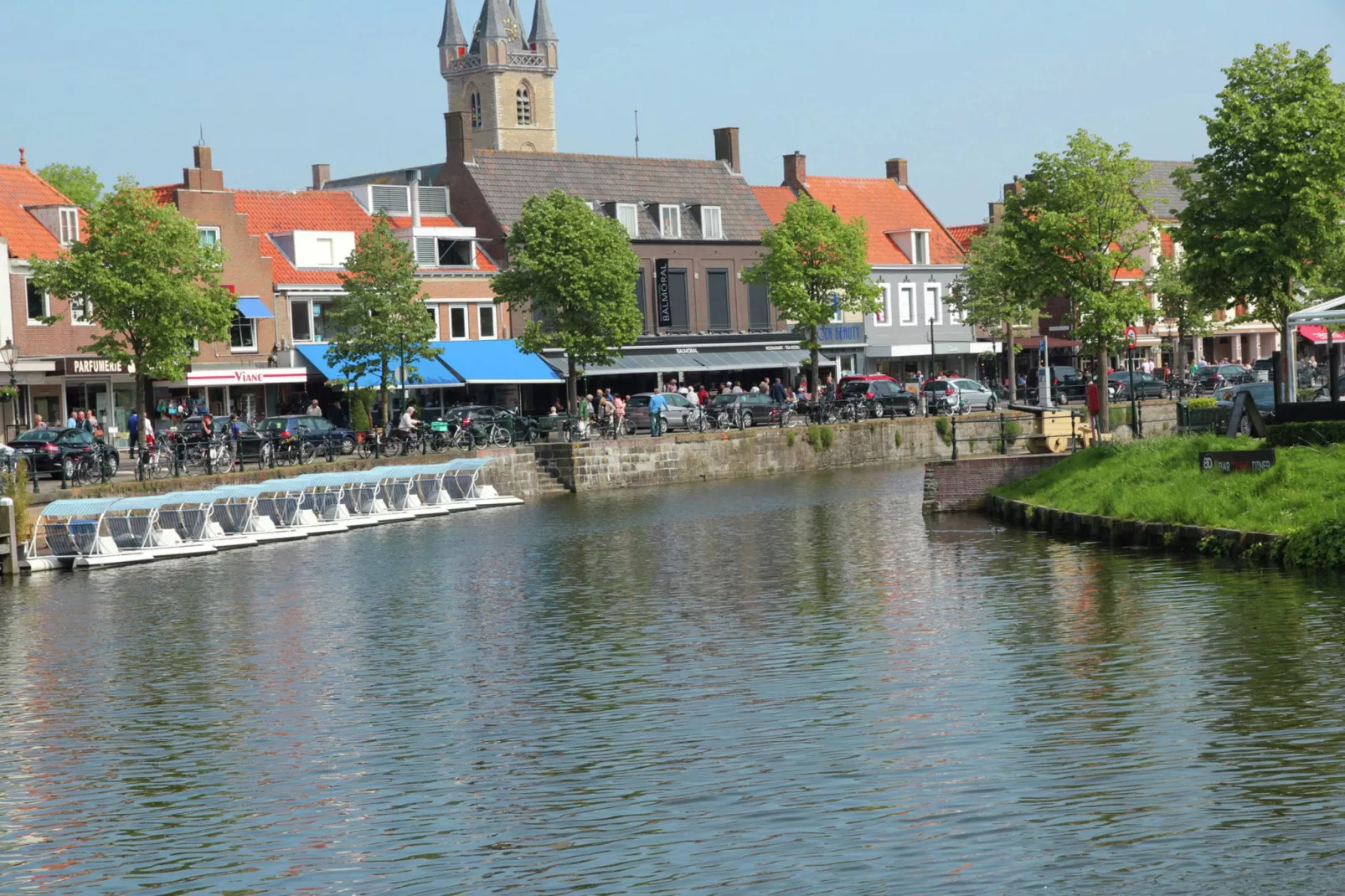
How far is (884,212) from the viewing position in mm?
86625

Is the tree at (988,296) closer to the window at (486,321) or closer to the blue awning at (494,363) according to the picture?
→ the blue awning at (494,363)

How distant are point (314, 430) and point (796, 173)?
132 ft

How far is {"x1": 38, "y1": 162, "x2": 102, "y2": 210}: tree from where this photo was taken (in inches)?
3615

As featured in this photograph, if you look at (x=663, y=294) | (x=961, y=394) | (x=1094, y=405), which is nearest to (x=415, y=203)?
Result: (x=663, y=294)

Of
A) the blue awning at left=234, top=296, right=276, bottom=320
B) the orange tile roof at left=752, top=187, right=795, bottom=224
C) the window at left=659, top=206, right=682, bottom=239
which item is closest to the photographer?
the blue awning at left=234, top=296, right=276, bottom=320

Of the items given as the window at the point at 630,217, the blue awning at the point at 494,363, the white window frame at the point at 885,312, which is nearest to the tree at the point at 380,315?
the blue awning at the point at 494,363

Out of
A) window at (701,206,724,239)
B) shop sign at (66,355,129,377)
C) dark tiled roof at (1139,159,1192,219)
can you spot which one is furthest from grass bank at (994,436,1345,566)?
dark tiled roof at (1139,159,1192,219)

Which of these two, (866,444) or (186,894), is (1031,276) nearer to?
(866,444)

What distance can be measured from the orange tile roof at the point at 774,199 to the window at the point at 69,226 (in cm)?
3187

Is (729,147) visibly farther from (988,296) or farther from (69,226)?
(69,226)

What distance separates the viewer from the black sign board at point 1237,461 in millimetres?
27781

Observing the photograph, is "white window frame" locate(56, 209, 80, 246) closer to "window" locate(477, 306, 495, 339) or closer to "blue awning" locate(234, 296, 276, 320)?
"blue awning" locate(234, 296, 276, 320)

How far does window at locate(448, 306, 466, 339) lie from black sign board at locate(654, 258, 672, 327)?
9.16 meters

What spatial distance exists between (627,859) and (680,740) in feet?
11.6
